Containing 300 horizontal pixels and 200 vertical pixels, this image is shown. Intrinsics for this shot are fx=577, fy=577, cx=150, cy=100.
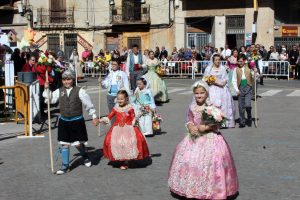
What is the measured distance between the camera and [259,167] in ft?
29.7

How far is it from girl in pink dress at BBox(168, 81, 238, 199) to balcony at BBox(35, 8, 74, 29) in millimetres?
34482

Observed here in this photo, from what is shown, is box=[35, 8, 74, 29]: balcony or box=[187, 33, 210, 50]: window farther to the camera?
→ box=[35, 8, 74, 29]: balcony

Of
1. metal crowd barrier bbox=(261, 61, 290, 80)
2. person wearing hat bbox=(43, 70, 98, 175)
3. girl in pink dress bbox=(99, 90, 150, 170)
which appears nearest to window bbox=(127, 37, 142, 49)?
metal crowd barrier bbox=(261, 61, 290, 80)

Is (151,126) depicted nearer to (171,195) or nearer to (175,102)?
(171,195)

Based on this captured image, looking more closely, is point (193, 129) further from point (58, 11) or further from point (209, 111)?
point (58, 11)

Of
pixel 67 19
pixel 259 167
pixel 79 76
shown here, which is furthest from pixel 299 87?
pixel 67 19

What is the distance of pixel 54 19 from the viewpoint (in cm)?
4131

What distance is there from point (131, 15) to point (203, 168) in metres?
32.9

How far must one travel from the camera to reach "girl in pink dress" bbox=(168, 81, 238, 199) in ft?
22.9

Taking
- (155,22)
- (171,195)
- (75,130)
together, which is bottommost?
(171,195)

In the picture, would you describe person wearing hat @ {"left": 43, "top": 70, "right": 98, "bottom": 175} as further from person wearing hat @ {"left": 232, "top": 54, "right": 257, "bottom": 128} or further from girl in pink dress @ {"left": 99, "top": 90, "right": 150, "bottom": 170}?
person wearing hat @ {"left": 232, "top": 54, "right": 257, "bottom": 128}

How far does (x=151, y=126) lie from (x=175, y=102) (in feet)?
22.3

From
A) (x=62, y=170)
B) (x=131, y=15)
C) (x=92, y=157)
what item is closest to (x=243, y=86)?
(x=92, y=157)

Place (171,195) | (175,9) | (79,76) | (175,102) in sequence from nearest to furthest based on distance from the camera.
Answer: (171,195) < (175,102) < (79,76) < (175,9)
